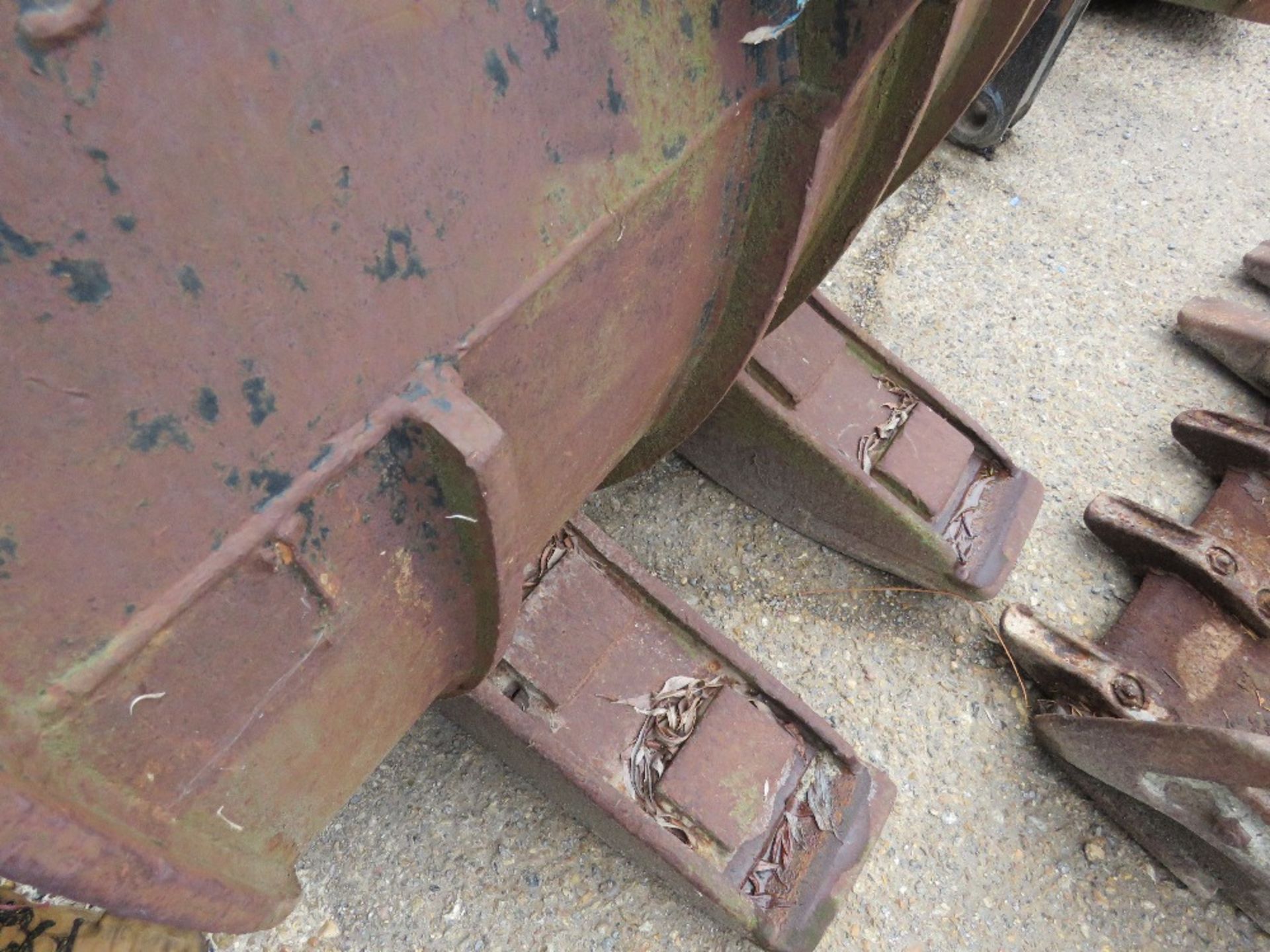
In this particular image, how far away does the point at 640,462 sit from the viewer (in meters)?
1.82

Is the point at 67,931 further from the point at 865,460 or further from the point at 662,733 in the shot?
the point at 865,460

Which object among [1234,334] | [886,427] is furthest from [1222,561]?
[1234,334]

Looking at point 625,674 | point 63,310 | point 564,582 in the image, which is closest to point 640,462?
point 564,582

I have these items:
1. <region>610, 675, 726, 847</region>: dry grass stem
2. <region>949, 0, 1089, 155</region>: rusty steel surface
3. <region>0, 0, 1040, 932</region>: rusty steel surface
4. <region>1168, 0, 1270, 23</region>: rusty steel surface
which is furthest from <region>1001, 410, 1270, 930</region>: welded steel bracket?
<region>1168, 0, 1270, 23</region>: rusty steel surface

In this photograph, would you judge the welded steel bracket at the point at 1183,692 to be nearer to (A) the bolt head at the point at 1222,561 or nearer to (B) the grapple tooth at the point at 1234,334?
(A) the bolt head at the point at 1222,561

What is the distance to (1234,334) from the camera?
3.00m

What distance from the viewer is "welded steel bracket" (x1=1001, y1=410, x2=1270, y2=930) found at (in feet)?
5.80

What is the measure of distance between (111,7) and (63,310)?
0.66ft

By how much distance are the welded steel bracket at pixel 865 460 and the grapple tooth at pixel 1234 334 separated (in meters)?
1.30

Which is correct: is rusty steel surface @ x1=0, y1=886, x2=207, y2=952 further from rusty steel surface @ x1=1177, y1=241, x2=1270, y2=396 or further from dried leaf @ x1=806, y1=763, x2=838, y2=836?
rusty steel surface @ x1=1177, y1=241, x2=1270, y2=396

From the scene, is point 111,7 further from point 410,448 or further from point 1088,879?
point 1088,879

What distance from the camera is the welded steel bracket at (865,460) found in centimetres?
218

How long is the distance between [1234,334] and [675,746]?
8.61ft

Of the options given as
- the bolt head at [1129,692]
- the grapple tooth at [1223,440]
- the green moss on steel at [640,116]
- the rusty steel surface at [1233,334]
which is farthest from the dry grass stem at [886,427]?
the rusty steel surface at [1233,334]
